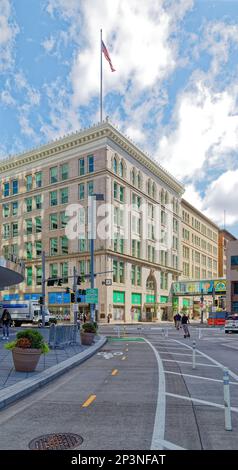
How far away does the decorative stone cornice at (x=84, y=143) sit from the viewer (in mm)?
70938

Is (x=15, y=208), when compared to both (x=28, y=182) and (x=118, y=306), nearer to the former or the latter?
(x=28, y=182)

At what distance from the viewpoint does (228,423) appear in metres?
7.18

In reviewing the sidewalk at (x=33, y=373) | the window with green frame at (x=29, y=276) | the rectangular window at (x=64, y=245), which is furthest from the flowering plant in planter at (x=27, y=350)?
the window with green frame at (x=29, y=276)

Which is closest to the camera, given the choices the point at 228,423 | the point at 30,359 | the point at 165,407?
the point at 228,423

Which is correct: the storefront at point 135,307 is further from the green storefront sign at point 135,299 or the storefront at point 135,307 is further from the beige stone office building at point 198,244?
the beige stone office building at point 198,244

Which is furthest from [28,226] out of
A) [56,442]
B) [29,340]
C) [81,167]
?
[56,442]

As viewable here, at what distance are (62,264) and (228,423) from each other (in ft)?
224

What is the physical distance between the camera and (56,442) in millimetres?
6691

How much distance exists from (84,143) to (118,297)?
25385 millimetres

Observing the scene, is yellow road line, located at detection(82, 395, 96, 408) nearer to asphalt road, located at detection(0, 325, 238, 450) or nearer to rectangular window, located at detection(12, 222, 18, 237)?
asphalt road, located at detection(0, 325, 238, 450)

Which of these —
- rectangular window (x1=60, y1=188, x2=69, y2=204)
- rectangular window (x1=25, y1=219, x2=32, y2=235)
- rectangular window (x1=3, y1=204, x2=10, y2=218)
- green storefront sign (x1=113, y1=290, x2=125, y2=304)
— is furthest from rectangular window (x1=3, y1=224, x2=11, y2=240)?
green storefront sign (x1=113, y1=290, x2=125, y2=304)

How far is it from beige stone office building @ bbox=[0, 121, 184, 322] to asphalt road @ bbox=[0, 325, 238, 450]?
2098 inches
